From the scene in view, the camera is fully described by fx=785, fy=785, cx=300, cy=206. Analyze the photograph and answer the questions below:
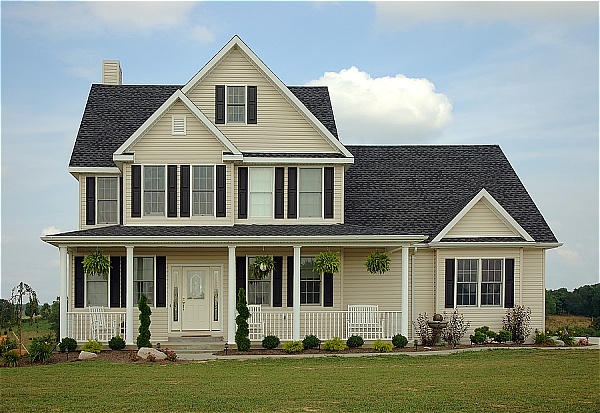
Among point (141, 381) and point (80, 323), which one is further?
point (80, 323)

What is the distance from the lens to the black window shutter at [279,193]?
25641mm

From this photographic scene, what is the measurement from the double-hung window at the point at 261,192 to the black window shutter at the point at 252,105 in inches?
66.2

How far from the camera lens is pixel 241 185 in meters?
25.6

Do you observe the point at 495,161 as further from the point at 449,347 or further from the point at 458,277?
the point at 449,347

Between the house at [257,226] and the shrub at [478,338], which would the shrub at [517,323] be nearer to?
the house at [257,226]

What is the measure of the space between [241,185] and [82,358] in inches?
297

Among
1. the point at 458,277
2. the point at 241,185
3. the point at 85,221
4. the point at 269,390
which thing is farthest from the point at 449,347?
the point at 85,221

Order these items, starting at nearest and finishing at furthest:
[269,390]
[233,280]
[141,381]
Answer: [269,390]
[141,381]
[233,280]

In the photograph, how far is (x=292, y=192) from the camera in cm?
2572

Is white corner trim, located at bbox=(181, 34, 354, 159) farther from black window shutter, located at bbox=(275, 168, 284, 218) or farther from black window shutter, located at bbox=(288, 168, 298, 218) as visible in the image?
black window shutter, located at bbox=(275, 168, 284, 218)

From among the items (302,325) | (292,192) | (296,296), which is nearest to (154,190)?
(292,192)

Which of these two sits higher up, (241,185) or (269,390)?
(241,185)

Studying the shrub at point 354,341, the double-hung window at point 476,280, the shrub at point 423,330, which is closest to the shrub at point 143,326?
the shrub at point 354,341

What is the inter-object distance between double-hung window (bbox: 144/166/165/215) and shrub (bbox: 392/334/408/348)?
327 inches
